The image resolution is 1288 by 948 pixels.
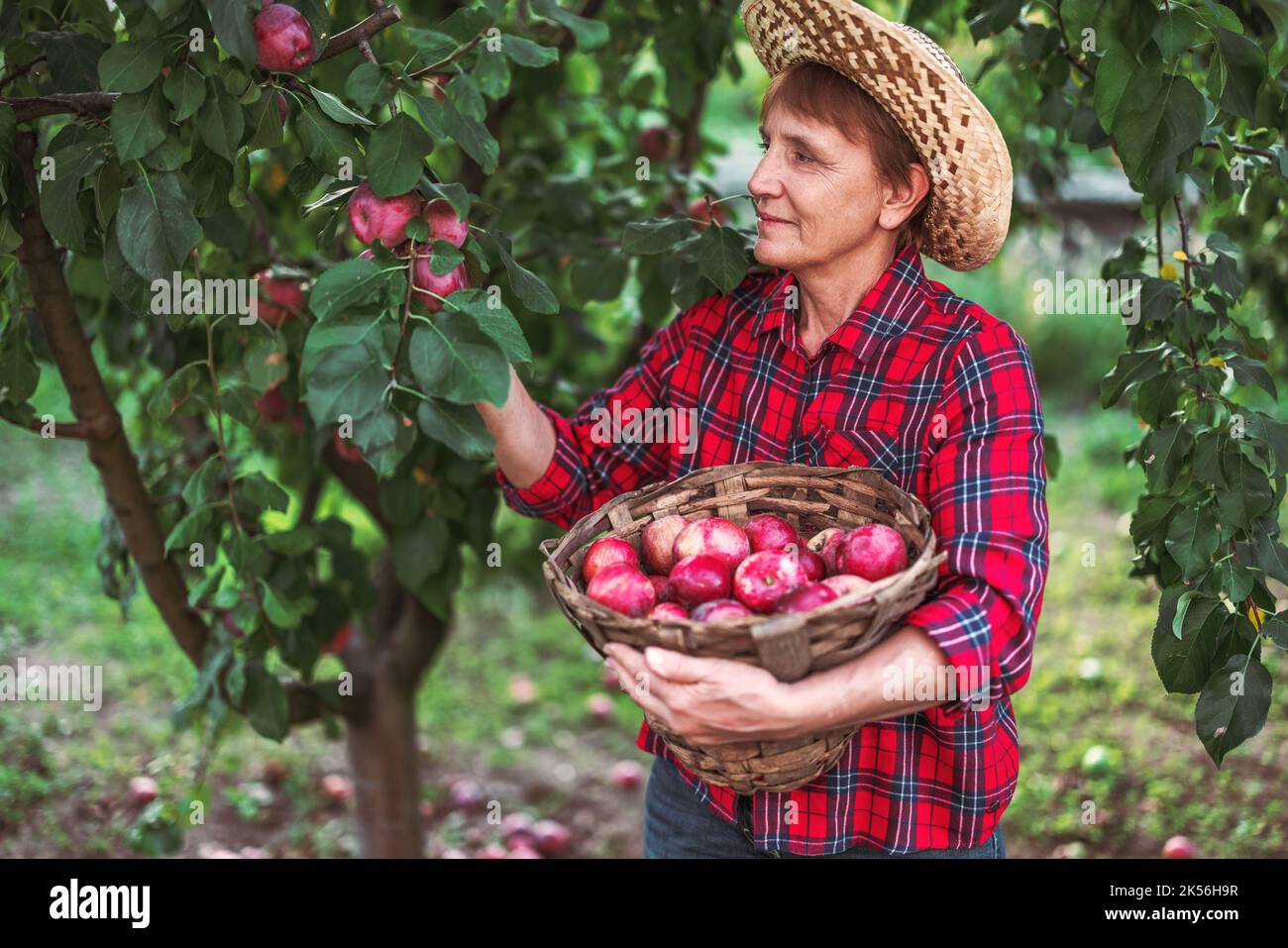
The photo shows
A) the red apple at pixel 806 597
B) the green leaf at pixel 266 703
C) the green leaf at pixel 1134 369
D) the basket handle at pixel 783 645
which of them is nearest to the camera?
the basket handle at pixel 783 645

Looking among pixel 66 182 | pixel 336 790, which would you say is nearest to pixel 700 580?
pixel 66 182

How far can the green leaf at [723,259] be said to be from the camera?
5.93ft

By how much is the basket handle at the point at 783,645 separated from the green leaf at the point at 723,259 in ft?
2.36

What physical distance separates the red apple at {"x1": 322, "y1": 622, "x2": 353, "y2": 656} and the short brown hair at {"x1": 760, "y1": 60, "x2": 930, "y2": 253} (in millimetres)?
1413

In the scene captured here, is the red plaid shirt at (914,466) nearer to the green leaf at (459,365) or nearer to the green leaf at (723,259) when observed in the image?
the green leaf at (723,259)

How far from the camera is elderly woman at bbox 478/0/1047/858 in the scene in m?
1.36

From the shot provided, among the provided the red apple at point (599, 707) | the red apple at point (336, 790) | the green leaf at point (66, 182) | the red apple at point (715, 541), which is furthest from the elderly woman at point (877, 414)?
the red apple at point (599, 707)

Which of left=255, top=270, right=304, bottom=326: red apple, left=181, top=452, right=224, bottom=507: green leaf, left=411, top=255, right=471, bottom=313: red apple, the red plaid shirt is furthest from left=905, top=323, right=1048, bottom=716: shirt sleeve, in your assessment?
left=255, top=270, right=304, bottom=326: red apple

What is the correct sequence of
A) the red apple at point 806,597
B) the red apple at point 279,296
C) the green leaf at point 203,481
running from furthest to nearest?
1. the red apple at point 279,296
2. the green leaf at point 203,481
3. the red apple at point 806,597

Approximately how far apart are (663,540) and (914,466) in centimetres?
34
